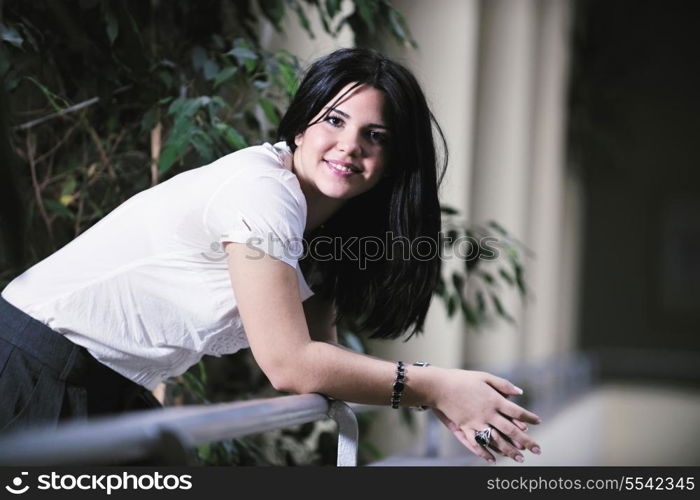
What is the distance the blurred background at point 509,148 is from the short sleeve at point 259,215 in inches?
11.0

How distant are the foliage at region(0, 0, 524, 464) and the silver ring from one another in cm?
82

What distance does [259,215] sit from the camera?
1.40 meters

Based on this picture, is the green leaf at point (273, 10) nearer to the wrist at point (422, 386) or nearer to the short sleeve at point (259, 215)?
the short sleeve at point (259, 215)

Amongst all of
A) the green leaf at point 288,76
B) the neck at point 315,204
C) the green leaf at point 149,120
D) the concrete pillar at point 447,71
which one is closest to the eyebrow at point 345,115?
the neck at point 315,204

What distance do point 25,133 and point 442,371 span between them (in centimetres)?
105

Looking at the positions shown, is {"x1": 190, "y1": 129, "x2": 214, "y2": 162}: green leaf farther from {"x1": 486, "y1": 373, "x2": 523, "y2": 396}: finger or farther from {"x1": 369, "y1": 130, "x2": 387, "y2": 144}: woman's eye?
{"x1": 486, "y1": 373, "x2": 523, "y2": 396}: finger

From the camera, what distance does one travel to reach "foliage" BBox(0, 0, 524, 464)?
1.90 meters

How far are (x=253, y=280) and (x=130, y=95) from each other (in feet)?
2.99

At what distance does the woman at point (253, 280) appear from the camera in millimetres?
1399

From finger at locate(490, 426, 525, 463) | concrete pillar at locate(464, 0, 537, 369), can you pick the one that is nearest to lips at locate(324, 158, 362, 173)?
finger at locate(490, 426, 525, 463)

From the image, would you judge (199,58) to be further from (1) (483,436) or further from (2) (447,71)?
(2) (447,71)

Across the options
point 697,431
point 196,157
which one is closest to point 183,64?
point 196,157

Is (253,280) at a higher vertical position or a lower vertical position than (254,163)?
lower

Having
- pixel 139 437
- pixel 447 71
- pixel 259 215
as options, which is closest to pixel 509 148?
pixel 447 71
